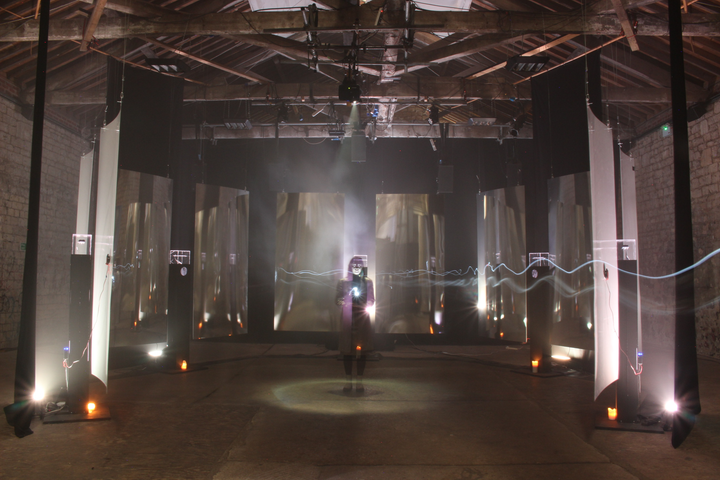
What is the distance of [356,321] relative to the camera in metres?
5.23

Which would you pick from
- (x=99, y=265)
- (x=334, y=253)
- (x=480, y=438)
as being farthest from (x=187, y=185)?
(x=480, y=438)

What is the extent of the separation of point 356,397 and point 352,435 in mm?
1179

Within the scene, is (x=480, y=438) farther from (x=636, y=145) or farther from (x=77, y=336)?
(x=636, y=145)

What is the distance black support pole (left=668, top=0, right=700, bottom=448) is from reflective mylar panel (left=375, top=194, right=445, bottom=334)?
16.6ft

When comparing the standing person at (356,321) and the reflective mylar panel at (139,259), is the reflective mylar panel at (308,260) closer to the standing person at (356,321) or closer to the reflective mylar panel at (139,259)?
the reflective mylar panel at (139,259)

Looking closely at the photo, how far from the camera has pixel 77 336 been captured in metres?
4.12

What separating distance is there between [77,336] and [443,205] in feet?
20.9

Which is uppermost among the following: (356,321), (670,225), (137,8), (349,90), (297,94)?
(137,8)

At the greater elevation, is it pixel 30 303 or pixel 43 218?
pixel 43 218

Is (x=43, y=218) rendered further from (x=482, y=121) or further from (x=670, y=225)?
(x=670, y=225)

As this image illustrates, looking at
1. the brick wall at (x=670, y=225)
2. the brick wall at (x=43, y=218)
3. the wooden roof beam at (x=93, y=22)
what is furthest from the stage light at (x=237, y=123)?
the brick wall at (x=670, y=225)

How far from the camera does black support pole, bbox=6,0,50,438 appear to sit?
139 inches

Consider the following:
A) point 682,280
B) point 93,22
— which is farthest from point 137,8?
point 682,280

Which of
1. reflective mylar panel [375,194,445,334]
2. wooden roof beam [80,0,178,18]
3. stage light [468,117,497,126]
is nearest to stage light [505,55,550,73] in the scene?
stage light [468,117,497,126]
